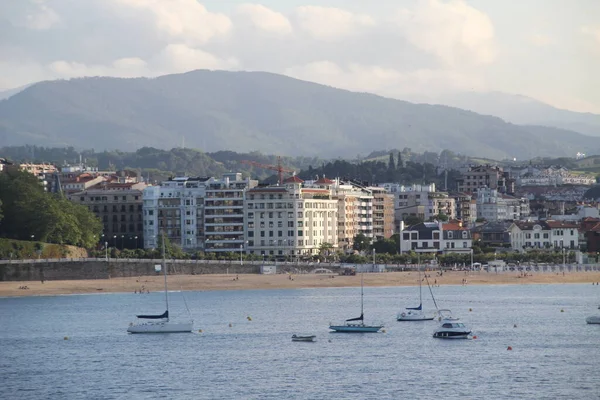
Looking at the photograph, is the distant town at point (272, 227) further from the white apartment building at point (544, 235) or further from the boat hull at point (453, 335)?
the boat hull at point (453, 335)

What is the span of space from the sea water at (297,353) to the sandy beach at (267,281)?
10031 mm

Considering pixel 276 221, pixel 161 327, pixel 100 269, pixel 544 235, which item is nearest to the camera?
pixel 161 327

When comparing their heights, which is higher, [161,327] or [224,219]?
[224,219]

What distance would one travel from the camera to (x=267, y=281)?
484ft

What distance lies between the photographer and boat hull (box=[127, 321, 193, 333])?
317ft

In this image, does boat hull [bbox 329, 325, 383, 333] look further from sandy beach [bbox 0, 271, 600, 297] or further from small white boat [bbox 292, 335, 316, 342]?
sandy beach [bbox 0, 271, 600, 297]

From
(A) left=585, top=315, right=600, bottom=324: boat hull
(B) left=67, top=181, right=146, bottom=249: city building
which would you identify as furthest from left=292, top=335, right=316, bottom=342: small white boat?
(B) left=67, top=181, right=146, bottom=249: city building

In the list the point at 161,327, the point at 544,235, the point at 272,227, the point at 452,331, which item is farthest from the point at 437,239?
the point at 452,331

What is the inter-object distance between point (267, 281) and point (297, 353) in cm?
6477

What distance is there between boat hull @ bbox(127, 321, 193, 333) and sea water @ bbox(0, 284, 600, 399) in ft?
3.16

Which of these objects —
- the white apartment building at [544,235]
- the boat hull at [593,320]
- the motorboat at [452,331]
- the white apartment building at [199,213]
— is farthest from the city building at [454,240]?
the motorboat at [452,331]

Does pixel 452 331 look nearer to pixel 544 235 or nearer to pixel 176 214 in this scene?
pixel 544 235

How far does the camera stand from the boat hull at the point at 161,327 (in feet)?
317

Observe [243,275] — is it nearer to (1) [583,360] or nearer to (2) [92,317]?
(2) [92,317]
